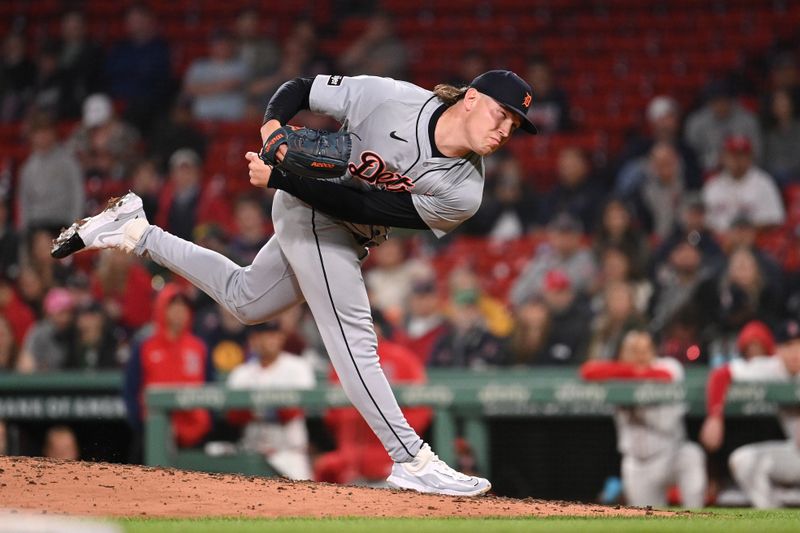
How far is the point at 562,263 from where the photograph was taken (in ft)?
31.0

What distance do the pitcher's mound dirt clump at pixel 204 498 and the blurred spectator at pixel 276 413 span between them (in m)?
2.64

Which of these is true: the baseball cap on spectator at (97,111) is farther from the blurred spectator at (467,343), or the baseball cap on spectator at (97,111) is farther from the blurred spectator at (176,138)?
the blurred spectator at (467,343)

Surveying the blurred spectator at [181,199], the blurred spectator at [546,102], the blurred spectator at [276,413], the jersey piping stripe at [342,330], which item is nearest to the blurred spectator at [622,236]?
the blurred spectator at [546,102]

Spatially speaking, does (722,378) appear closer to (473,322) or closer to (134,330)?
(473,322)

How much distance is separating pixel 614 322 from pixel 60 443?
3624 millimetres

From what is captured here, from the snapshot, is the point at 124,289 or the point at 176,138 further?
the point at 176,138

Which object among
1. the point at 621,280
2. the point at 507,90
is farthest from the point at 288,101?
the point at 621,280

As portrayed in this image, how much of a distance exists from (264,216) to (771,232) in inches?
161

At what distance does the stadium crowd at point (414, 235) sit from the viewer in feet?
27.6

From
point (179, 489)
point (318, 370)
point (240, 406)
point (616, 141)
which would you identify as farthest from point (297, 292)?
point (616, 141)

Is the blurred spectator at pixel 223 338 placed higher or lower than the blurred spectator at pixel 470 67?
lower

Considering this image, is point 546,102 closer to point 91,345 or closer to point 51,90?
point 91,345

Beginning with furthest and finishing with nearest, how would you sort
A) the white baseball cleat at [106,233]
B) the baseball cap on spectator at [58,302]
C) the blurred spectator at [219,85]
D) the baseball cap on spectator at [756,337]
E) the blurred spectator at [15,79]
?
the blurred spectator at [15,79], the blurred spectator at [219,85], the baseball cap on spectator at [58,302], the baseball cap on spectator at [756,337], the white baseball cleat at [106,233]

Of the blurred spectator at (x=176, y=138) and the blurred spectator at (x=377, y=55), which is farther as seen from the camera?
the blurred spectator at (x=377, y=55)
